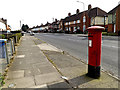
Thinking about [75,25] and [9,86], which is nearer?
[9,86]

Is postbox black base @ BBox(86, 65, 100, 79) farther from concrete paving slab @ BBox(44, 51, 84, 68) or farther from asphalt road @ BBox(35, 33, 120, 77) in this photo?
concrete paving slab @ BBox(44, 51, 84, 68)

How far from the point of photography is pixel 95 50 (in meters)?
3.43

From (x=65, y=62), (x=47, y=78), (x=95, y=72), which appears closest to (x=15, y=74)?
(x=47, y=78)

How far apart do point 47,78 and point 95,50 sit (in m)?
1.88

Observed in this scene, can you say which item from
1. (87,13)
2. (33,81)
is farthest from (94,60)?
(87,13)

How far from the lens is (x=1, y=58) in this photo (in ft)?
17.9

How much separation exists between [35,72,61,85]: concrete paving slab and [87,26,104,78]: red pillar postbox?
119cm

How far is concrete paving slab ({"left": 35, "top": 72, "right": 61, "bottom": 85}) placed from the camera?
10.9ft

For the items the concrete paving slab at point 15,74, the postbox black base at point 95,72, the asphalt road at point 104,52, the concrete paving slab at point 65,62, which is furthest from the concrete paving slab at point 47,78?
the asphalt road at point 104,52

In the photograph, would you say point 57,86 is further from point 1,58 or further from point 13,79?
point 1,58

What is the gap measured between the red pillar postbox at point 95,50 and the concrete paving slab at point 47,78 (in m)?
1.19

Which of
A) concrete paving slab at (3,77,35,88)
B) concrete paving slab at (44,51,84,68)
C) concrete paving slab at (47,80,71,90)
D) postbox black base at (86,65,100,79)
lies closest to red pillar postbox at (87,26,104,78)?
postbox black base at (86,65,100,79)

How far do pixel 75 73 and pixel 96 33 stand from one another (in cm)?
167

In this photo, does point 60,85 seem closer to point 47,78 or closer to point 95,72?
point 47,78
